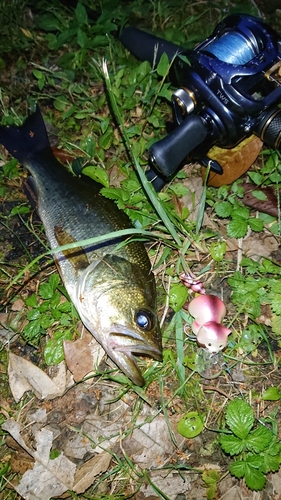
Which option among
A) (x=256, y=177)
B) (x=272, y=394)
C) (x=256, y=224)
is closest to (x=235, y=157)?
(x=256, y=177)

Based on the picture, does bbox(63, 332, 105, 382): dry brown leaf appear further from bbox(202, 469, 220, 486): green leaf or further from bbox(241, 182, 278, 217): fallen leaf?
bbox(241, 182, 278, 217): fallen leaf

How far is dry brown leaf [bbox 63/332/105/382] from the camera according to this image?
10.2ft

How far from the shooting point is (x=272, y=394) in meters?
2.95

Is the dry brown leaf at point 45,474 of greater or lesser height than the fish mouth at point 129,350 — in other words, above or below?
below

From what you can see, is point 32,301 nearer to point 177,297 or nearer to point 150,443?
point 177,297

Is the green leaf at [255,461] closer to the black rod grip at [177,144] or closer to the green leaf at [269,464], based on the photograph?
the green leaf at [269,464]

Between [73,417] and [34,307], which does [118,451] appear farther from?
[34,307]

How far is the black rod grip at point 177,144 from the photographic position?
280 cm

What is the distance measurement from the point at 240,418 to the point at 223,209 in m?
1.52

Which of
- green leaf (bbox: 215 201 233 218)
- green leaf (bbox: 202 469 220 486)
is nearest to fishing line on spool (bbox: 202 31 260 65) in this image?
green leaf (bbox: 215 201 233 218)

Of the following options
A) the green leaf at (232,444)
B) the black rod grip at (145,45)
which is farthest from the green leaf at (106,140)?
the green leaf at (232,444)

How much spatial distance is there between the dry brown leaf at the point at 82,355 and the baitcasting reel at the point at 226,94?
51.8 inches

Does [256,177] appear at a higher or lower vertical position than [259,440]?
higher

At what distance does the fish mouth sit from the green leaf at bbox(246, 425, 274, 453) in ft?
2.46
